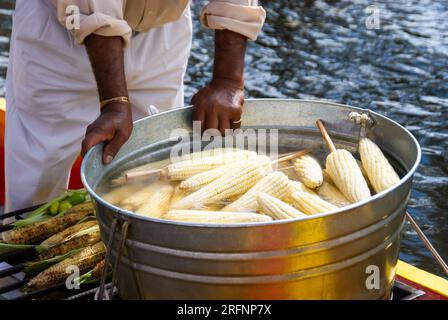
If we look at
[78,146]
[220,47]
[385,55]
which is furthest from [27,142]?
[385,55]

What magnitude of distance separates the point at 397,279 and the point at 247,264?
1.07m

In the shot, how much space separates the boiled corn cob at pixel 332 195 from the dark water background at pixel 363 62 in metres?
3.32

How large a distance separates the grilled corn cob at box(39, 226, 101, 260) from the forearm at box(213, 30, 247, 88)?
0.83m

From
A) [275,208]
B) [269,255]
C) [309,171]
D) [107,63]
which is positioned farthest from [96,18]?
[269,255]

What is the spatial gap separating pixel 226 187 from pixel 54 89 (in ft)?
5.79

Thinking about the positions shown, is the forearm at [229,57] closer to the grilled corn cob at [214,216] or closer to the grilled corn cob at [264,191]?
the grilled corn cob at [264,191]

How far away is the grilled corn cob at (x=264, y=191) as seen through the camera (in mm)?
2240

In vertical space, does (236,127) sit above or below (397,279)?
above

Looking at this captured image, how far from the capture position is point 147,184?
252cm

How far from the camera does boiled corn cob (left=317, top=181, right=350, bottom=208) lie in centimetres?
227

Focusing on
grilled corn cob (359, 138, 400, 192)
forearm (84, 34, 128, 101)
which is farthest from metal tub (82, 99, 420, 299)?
forearm (84, 34, 128, 101)

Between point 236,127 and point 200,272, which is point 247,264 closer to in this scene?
point 200,272

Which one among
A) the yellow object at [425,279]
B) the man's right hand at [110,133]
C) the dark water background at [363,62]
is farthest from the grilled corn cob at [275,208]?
the dark water background at [363,62]

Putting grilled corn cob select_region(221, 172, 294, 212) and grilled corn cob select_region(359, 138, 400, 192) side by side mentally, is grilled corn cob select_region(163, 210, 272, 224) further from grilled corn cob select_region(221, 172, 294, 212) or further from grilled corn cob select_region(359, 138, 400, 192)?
grilled corn cob select_region(359, 138, 400, 192)
